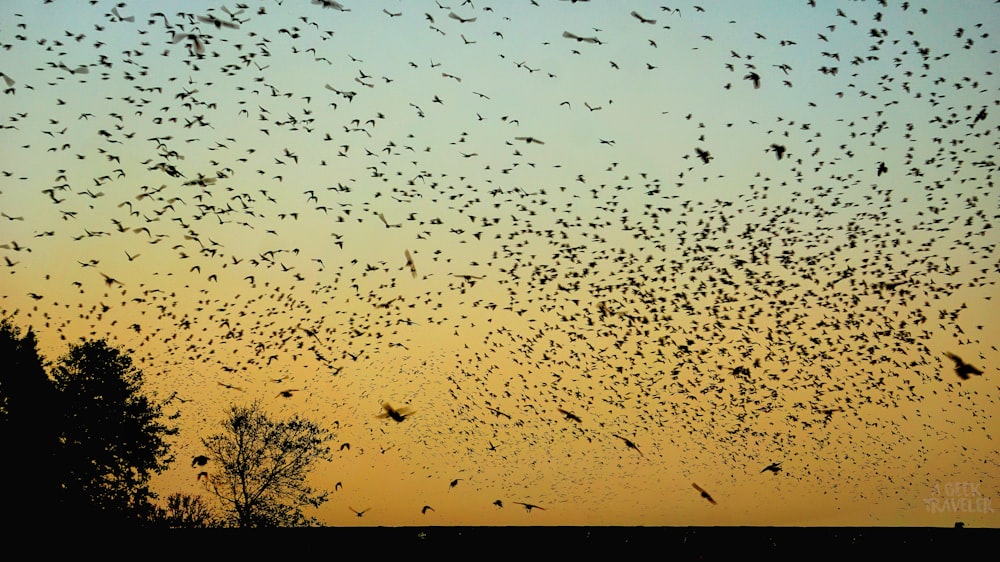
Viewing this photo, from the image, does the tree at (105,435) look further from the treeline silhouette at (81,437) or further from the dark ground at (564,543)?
the dark ground at (564,543)

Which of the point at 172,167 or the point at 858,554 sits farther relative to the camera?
the point at 172,167

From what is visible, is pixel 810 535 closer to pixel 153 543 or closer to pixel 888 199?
pixel 888 199

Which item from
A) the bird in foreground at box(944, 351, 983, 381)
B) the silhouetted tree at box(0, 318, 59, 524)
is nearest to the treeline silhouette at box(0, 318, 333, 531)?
the silhouetted tree at box(0, 318, 59, 524)

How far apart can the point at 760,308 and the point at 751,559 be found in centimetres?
1041

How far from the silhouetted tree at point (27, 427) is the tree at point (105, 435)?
66 centimetres

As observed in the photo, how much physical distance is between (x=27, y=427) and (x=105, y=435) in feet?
9.55

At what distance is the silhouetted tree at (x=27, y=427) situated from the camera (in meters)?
27.8

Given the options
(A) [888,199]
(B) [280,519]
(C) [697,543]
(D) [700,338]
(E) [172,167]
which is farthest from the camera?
(B) [280,519]

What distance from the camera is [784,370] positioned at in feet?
76.6

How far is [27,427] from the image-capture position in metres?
30.7

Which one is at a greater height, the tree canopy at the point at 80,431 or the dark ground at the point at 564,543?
the dark ground at the point at 564,543

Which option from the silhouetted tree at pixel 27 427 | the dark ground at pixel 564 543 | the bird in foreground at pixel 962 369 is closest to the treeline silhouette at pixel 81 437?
the silhouetted tree at pixel 27 427

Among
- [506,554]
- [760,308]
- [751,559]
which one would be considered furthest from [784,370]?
[506,554]

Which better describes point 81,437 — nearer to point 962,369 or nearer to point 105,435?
point 105,435
